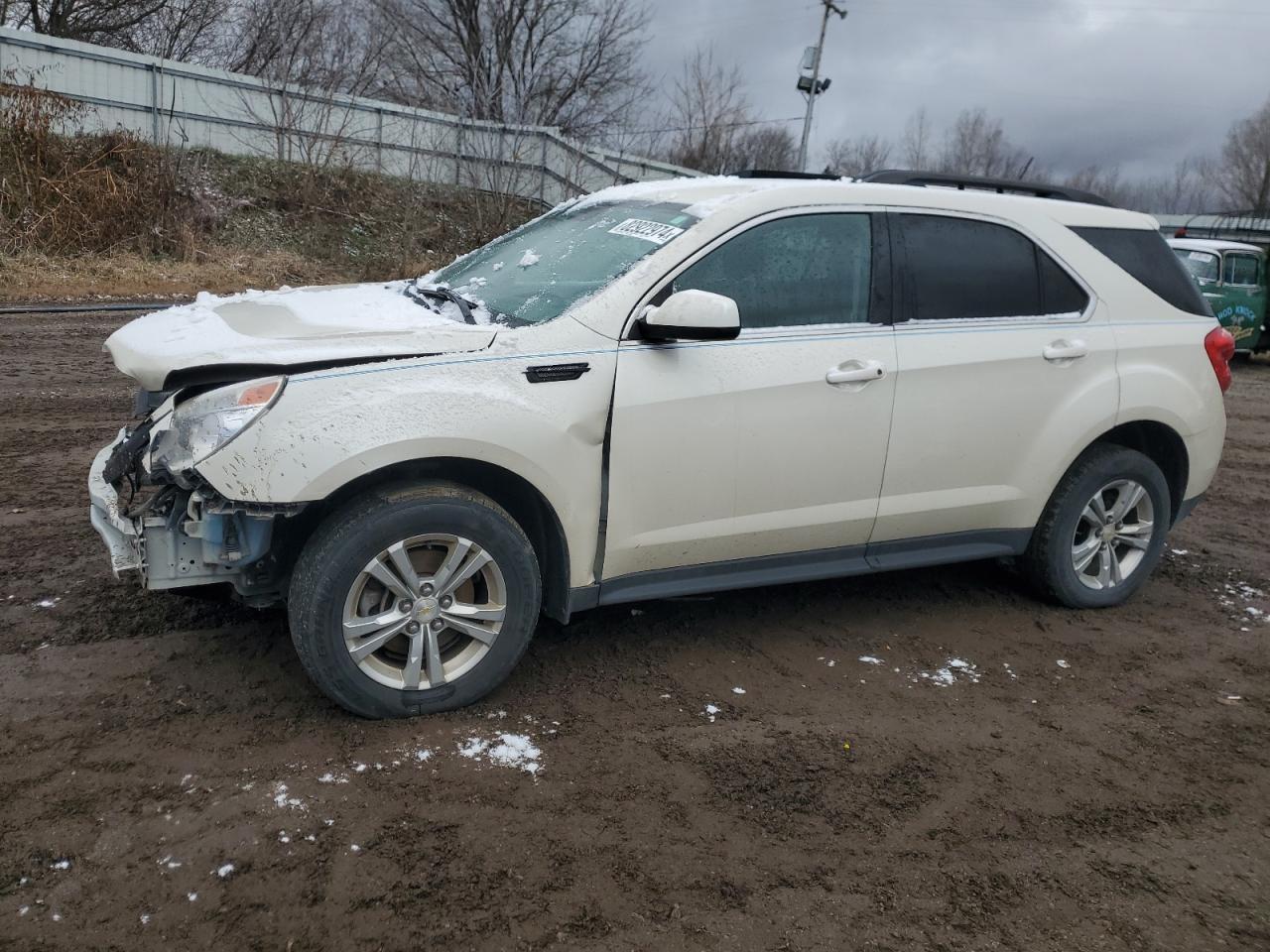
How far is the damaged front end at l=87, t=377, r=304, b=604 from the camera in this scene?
3.24m

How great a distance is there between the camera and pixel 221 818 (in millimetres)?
2980

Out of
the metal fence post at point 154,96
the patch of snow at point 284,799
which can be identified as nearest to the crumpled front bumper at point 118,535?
the patch of snow at point 284,799

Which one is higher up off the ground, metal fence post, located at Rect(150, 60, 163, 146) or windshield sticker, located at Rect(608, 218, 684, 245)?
metal fence post, located at Rect(150, 60, 163, 146)

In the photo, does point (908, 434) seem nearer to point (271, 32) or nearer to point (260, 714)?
point (260, 714)

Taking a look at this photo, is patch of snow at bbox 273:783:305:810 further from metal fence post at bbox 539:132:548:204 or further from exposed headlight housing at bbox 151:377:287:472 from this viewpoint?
metal fence post at bbox 539:132:548:204

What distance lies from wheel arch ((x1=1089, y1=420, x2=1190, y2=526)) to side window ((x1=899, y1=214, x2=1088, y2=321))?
28.2 inches

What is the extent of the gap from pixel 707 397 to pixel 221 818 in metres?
2.07

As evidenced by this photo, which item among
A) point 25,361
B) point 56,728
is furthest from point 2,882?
point 25,361

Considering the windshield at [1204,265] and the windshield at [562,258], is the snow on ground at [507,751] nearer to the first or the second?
the windshield at [562,258]

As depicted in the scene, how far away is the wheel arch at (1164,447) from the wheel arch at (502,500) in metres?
2.74

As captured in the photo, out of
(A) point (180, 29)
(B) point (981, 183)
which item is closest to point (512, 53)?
(A) point (180, 29)

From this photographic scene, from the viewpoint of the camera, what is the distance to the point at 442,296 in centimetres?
436

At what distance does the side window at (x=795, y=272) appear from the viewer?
13.0ft

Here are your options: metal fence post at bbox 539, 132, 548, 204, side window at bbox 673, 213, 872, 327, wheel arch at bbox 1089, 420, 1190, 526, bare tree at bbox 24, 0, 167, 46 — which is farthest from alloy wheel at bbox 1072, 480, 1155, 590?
bare tree at bbox 24, 0, 167, 46
